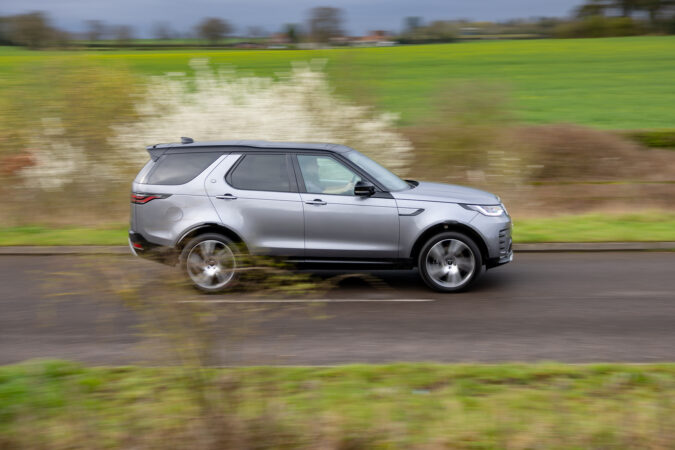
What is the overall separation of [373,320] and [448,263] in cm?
166

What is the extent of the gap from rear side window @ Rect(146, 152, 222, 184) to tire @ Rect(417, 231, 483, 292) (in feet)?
9.41

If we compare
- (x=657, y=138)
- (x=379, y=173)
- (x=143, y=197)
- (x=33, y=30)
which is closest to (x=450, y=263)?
(x=379, y=173)

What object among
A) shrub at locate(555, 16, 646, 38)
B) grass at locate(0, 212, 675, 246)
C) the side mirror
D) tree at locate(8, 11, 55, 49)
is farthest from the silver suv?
shrub at locate(555, 16, 646, 38)

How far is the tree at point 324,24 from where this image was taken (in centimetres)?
2539

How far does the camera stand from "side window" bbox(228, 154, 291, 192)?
9102 mm

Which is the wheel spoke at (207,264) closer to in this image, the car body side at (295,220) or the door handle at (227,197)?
the car body side at (295,220)

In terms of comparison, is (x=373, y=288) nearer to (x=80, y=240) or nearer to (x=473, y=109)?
(x=80, y=240)

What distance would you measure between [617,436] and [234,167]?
19.9 feet

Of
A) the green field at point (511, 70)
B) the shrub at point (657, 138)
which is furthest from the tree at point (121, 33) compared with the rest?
the shrub at point (657, 138)

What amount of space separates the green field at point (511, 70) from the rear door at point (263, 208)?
23.6 feet

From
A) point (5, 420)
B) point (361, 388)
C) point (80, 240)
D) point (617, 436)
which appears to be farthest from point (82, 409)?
point (80, 240)

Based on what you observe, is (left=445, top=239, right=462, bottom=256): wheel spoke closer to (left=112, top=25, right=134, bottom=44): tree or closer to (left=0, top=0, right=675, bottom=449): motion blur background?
(left=0, top=0, right=675, bottom=449): motion blur background

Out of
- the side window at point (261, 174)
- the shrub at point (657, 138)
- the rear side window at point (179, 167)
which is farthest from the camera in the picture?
the shrub at point (657, 138)

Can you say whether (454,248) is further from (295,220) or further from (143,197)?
(143,197)
